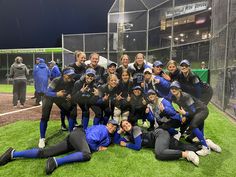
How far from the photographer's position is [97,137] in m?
4.26

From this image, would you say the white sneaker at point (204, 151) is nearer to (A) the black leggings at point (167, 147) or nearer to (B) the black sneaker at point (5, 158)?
(A) the black leggings at point (167, 147)

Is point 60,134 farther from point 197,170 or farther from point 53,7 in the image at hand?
point 53,7

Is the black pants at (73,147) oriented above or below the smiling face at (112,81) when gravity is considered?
below

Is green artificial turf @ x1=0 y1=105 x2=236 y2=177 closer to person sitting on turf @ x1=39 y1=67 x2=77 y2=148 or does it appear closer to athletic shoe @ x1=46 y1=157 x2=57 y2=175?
athletic shoe @ x1=46 y1=157 x2=57 y2=175

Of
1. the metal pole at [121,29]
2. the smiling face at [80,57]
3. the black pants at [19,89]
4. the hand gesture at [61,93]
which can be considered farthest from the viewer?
the metal pole at [121,29]

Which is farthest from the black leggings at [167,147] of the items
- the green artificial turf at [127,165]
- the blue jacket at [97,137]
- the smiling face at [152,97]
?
the blue jacket at [97,137]

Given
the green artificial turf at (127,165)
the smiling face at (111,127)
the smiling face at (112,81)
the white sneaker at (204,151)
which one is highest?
the smiling face at (112,81)

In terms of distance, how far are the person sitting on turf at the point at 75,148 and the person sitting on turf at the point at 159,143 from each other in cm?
34

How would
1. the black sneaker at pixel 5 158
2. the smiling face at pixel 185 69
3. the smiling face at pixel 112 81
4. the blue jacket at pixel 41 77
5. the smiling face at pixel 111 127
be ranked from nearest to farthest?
the black sneaker at pixel 5 158
the smiling face at pixel 111 127
the smiling face at pixel 185 69
the smiling face at pixel 112 81
the blue jacket at pixel 41 77

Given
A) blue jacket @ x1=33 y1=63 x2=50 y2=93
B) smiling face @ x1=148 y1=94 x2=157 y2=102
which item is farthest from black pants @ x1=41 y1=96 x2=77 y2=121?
blue jacket @ x1=33 y1=63 x2=50 y2=93

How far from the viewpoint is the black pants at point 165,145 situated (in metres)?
3.95

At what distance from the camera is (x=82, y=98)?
15.9 feet

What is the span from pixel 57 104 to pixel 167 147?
96.0 inches

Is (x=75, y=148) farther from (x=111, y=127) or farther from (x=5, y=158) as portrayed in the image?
(x=5, y=158)
